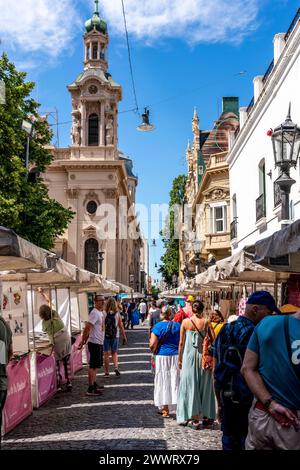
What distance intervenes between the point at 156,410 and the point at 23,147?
17.1m

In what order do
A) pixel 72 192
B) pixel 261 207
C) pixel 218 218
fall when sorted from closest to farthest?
1. pixel 261 207
2. pixel 218 218
3. pixel 72 192

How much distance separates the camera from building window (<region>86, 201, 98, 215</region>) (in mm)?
53909

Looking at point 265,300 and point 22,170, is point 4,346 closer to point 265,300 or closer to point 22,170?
point 265,300

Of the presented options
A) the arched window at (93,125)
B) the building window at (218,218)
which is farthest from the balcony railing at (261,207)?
the arched window at (93,125)

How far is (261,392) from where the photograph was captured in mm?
3643

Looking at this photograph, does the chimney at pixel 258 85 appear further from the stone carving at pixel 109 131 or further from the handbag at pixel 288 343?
the stone carving at pixel 109 131

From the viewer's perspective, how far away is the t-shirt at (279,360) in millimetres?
3574

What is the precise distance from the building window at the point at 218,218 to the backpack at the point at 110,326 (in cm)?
1835

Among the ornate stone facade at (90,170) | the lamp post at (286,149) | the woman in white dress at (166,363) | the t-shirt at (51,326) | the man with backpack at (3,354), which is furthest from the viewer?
the ornate stone facade at (90,170)

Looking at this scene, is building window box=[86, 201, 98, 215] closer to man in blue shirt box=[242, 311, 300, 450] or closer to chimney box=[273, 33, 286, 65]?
chimney box=[273, 33, 286, 65]

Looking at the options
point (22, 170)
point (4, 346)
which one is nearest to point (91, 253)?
point (22, 170)

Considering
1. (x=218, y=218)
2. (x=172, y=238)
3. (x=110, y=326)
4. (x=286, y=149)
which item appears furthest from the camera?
(x=172, y=238)

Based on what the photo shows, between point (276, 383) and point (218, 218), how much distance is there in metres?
28.3
